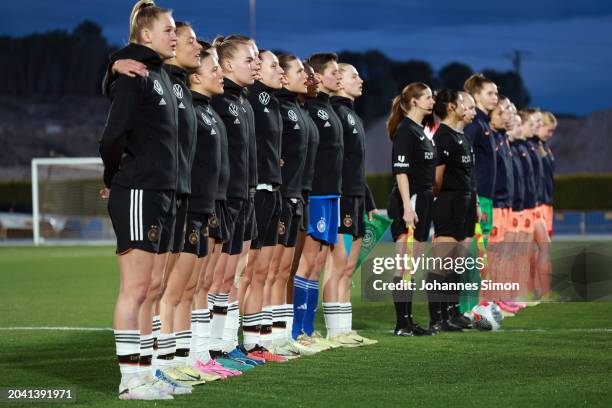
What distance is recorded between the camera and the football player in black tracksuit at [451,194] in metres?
11.3

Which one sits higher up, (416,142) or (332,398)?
(416,142)

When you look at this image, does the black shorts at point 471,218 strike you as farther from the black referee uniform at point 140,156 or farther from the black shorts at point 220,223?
the black referee uniform at point 140,156

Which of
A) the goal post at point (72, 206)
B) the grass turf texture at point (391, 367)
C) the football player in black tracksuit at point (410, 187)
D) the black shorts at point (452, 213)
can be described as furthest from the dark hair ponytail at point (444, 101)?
the goal post at point (72, 206)

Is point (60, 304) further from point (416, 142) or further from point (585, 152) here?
point (585, 152)

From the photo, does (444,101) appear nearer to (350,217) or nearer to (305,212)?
(350,217)

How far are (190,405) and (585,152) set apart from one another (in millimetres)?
68347

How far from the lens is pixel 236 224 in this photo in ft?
27.5

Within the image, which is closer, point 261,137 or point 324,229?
point 261,137

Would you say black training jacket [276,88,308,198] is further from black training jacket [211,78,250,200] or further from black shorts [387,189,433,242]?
black shorts [387,189,433,242]

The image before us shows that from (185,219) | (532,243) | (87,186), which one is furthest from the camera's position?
(87,186)

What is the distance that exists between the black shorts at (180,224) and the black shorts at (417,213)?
378cm

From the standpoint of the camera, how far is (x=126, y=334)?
665cm

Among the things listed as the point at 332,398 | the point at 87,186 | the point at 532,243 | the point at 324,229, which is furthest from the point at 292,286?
the point at 87,186

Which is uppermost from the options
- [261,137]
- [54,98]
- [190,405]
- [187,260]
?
[54,98]
